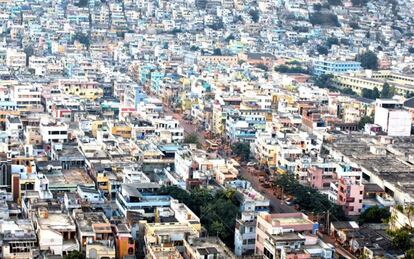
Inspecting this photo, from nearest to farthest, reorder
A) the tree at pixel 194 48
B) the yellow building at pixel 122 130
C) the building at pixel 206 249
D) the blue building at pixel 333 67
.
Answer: the building at pixel 206 249 → the yellow building at pixel 122 130 → the blue building at pixel 333 67 → the tree at pixel 194 48

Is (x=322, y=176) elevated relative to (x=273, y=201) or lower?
elevated

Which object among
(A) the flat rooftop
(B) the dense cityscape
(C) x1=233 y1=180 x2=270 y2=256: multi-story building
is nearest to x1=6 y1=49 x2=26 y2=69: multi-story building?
(B) the dense cityscape

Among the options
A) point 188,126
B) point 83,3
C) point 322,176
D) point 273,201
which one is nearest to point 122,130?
point 188,126

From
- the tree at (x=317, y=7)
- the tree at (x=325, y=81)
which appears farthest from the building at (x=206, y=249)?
the tree at (x=317, y=7)

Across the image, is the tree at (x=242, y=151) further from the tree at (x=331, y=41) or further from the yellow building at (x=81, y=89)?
the tree at (x=331, y=41)

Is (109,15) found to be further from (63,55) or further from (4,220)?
(4,220)

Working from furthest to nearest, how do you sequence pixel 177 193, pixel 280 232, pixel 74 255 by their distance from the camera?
1. pixel 177 193
2. pixel 280 232
3. pixel 74 255

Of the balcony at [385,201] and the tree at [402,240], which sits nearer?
the tree at [402,240]

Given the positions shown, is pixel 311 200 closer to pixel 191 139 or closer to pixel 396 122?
pixel 191 139
